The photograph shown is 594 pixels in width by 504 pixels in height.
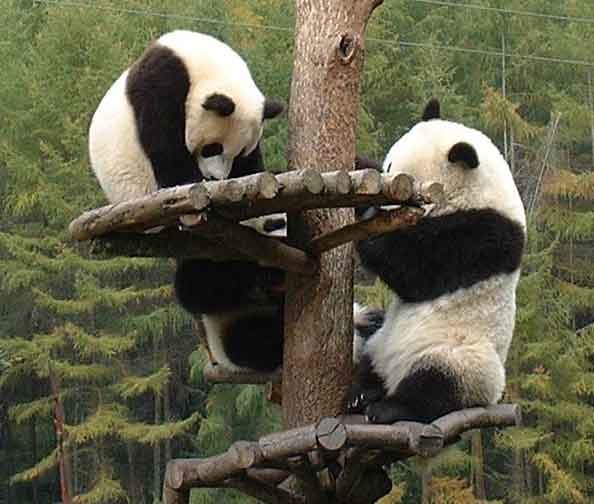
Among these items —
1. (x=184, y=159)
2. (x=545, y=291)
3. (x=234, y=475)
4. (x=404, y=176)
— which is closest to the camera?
(x=404, y=176)

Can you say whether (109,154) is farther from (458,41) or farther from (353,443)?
(458,41)

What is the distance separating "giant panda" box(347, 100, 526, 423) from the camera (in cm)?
357

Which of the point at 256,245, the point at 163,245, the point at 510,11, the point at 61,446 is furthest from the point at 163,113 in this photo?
the point at 510,11

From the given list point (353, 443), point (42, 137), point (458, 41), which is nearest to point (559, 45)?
point (458, 41)

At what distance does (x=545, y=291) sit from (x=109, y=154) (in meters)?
7.96

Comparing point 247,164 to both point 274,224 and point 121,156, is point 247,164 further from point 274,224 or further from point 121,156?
point 121,156

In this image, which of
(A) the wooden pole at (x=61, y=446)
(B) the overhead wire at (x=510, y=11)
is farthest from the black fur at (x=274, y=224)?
(B) the overhead wire at (x=510, y=11)

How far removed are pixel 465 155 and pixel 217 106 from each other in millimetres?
808

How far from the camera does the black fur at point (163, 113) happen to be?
384 cm

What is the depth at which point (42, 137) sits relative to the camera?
472 inches

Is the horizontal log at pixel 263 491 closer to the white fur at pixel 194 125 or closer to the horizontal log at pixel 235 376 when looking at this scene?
the horizontal log at pixel 235 376

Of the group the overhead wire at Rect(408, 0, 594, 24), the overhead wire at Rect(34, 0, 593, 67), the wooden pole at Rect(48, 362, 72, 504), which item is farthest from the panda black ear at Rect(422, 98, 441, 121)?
the overhead wire at Rect(408, 0, 594, 24)

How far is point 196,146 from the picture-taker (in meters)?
3.93

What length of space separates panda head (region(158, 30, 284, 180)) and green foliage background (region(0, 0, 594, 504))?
6.60 m
